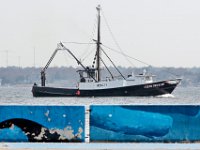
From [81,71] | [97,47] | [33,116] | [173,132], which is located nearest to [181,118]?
[173,132]

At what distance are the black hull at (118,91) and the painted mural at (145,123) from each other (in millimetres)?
80629

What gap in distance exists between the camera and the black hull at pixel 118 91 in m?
101

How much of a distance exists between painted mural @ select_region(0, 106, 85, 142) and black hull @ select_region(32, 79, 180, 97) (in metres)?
80.8

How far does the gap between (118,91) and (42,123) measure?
82.5 meters

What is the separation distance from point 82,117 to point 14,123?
2.27 metres

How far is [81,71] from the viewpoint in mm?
99500

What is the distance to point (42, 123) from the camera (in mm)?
20500

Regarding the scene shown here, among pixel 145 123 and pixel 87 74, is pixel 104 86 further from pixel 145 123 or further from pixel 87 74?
pixel 145 123

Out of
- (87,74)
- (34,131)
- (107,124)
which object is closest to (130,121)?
(107,124)

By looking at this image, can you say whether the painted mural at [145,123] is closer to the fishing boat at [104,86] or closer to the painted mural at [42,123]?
the painted mural at [42,123]

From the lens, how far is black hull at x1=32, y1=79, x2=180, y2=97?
101 metres

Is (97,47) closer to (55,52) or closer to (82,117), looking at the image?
(55,52)

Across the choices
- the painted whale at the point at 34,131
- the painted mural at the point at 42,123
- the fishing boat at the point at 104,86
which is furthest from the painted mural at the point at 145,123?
the fishing boat at the point at 104,86

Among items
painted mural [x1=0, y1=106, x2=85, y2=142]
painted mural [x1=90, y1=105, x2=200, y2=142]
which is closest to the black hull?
painted mural [x1=90, y1=105, x2=200, y2=142]
